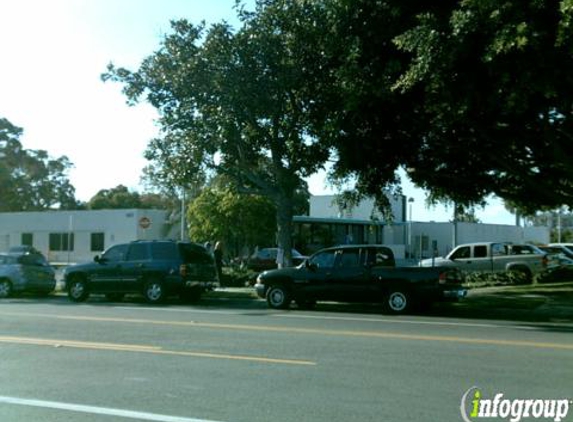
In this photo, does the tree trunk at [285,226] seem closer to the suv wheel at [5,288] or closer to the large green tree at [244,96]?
the large green tree at [244,96]

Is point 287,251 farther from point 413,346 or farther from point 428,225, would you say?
point 428,225

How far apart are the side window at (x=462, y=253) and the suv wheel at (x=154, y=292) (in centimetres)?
1413

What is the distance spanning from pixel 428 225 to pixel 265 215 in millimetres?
25357

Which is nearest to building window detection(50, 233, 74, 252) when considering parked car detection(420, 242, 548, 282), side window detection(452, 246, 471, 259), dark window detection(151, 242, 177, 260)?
parked car detection(420, 242, 548, 282)

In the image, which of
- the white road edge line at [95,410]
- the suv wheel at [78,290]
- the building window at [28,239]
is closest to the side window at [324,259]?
the suv wheel at [78,290]

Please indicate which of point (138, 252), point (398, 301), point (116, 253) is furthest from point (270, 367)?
point (116, 253)

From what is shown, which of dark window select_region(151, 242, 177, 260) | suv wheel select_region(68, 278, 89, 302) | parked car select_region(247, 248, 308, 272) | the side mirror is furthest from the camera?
parked car select_region(247, 248, 308, 272)

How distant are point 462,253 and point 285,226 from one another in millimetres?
10079

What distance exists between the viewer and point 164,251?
854 inches

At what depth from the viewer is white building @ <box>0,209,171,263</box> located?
5288 centimetres

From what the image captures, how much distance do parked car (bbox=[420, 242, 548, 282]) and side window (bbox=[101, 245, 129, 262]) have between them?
12.4 metres

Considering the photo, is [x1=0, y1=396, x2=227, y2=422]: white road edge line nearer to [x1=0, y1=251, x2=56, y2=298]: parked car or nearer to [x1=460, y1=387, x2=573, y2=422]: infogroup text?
[x1=460, y1=387, x2=573, y2=422]: infogroup text

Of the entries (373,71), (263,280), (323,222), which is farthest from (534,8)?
(323,222)

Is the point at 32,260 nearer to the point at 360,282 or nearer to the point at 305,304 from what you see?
the point at 305,304
